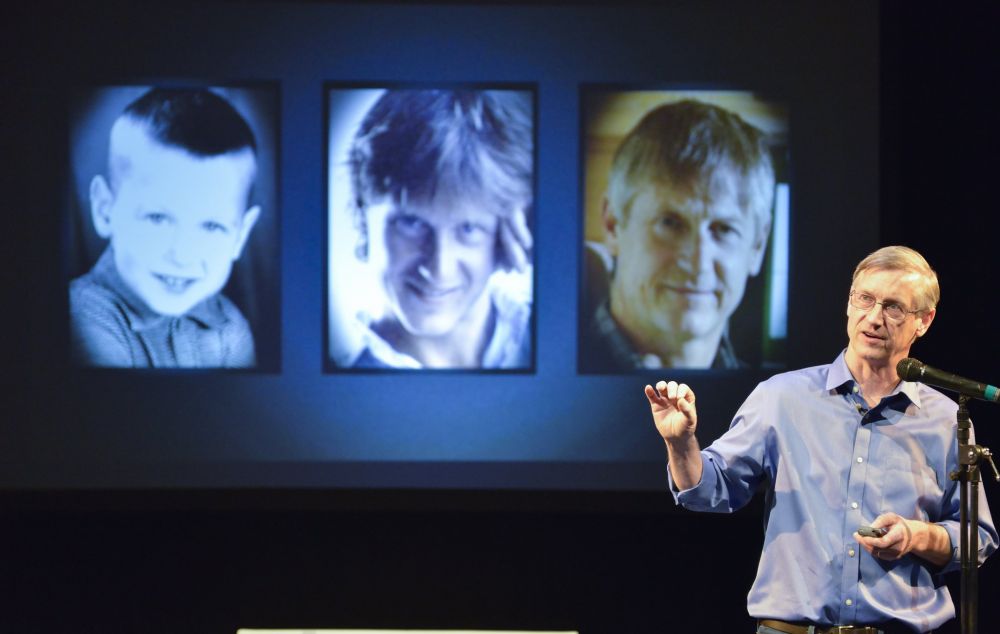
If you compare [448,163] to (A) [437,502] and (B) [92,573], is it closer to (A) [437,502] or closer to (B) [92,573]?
(A) [437,502]

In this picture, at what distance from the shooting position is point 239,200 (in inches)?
164

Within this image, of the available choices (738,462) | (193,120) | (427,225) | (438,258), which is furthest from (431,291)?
(738,462)

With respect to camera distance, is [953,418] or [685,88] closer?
[953,418]

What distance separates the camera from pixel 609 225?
4.22m

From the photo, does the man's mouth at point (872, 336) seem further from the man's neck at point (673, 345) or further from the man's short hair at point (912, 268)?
the man's neck at point (673, 345)

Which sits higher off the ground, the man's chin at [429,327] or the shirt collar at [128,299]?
the shirt collar at [128,299]

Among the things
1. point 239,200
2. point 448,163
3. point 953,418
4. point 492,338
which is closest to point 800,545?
point 953,418

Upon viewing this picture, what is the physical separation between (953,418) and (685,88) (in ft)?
7.51

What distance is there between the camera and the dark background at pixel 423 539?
4137 millimetres

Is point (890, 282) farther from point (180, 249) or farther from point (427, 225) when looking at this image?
point (180, 249)

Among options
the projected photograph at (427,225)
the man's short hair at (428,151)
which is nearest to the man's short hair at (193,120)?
the projected photograph at (427,225)

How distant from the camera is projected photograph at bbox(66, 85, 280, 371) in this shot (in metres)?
4.12

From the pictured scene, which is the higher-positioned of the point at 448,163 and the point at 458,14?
the point at 458,14

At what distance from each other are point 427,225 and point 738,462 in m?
2.18
